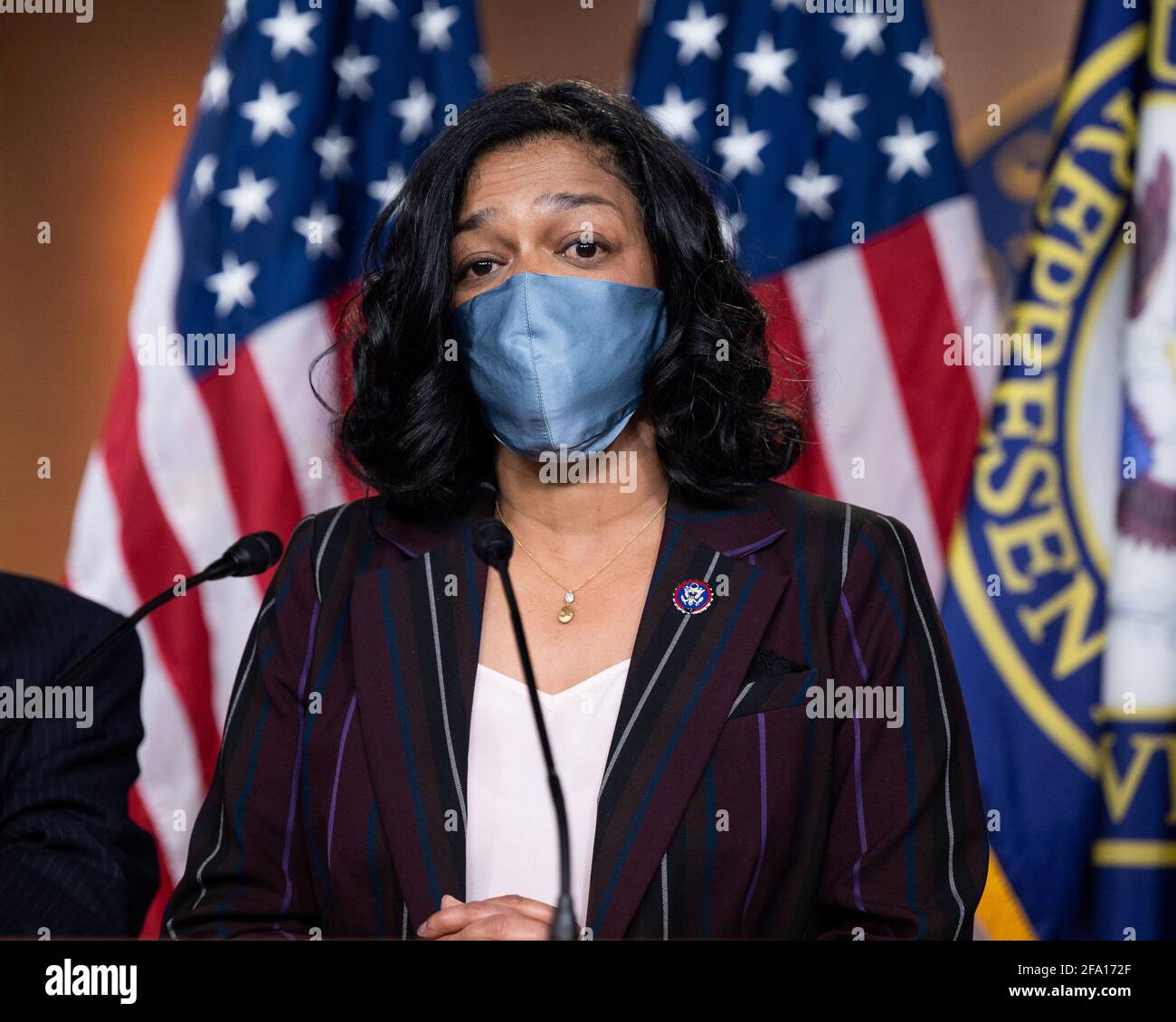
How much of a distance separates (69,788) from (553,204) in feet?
3.41

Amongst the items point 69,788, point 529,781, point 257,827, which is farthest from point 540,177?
point 69,788

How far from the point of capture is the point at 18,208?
3094 millimetres

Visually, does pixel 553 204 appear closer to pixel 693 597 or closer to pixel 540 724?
pixel 693 597

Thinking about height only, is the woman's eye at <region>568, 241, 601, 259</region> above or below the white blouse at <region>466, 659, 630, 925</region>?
above

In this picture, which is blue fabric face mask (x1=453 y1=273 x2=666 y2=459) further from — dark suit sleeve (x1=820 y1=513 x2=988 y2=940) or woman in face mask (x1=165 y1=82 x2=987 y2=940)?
dark suit sleeve (x1=820 y1=513 x2=988 y2=940)

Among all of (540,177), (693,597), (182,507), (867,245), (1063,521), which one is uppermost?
(867,245)

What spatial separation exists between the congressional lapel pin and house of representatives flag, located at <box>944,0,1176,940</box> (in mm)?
1178

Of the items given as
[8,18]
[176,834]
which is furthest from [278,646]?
[8,18]

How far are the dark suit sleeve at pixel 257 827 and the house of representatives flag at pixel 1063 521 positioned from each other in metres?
1.53

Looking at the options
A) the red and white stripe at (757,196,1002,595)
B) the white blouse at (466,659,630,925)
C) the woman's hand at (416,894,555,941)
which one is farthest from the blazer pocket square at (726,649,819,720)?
the red and white stripe at (757,196,1002,595)

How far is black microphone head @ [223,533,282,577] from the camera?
1403mm

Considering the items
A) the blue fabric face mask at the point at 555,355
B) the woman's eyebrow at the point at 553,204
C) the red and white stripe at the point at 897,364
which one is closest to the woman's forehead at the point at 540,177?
the woman's eyebrow at the point at 553,204

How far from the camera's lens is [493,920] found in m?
1.34

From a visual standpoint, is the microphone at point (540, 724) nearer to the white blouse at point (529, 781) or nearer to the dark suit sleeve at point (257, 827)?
the white blouse at point (529, 781)
